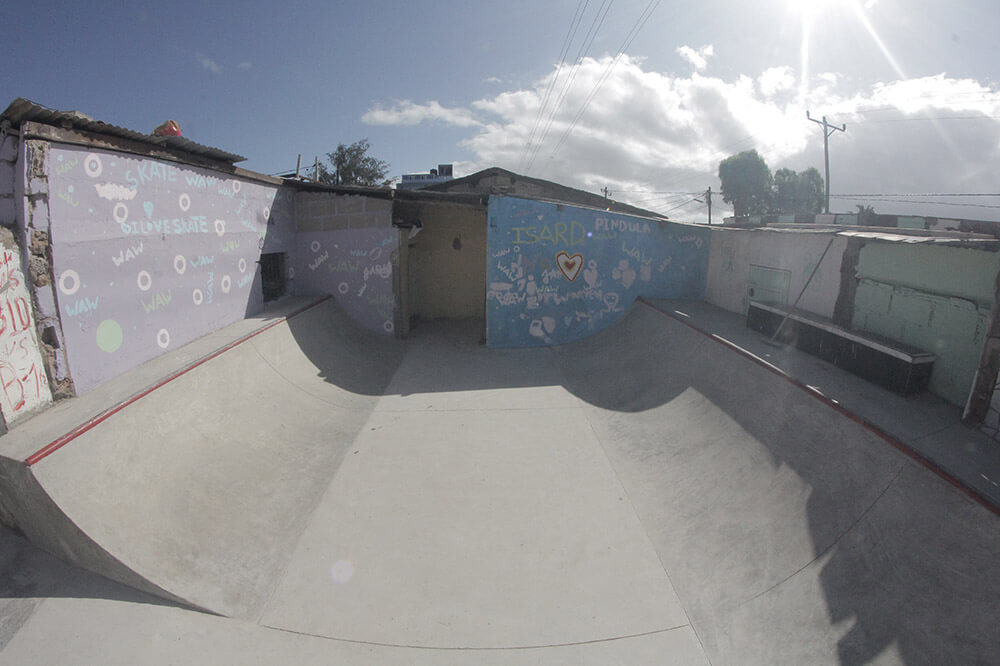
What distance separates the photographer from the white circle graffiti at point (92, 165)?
4.94 meters

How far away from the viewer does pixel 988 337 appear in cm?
450

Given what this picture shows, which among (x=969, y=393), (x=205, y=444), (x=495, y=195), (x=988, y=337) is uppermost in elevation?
(x=495, y=195)

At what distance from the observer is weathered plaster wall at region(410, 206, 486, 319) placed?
12.9 metres

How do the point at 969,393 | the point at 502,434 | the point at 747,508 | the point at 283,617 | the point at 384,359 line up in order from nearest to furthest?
the point at 283,617 → the point at 747,508 → the point at 969,393 → the point at 502,434 → the point at 384,359

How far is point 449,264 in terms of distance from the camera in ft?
43.6

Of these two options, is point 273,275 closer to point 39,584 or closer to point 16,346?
point 16,346

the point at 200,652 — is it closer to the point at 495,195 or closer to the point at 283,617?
the point at 283,617

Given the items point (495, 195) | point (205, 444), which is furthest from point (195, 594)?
point (495, 195)

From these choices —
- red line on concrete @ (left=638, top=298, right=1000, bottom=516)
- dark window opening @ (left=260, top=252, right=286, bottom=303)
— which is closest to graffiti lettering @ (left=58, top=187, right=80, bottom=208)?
dark window opening @ (left=260, top=252, right=286, bottom=303)

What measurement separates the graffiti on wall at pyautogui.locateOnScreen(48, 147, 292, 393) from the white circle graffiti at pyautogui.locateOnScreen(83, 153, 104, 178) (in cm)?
1

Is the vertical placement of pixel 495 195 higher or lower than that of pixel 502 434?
higher

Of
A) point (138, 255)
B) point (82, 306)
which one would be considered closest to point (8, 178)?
point (82, 306)

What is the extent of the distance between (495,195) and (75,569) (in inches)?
332

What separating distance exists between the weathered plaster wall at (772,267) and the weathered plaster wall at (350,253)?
7.26 metres
